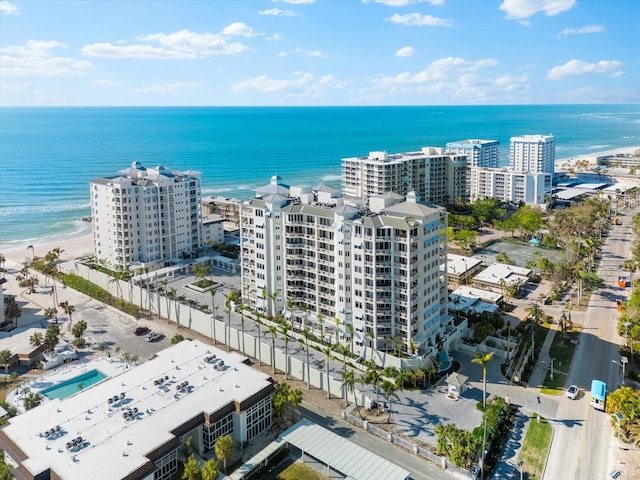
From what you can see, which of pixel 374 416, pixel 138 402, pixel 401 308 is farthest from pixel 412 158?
pixel 138 402

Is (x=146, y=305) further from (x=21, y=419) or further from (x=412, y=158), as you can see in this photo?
(x=412, y=158)

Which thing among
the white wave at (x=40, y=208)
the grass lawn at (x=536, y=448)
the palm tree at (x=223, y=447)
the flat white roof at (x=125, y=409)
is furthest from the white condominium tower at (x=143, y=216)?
the grass lawn at (x=536, y=448)

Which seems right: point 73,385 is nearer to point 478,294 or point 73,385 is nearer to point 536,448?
point 536,448

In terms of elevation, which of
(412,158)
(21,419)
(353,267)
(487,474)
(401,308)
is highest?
(412,158)

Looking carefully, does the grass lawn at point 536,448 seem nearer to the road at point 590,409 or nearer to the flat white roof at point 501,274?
the road at point 590,409

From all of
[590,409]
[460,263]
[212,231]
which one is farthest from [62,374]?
[460,263]
